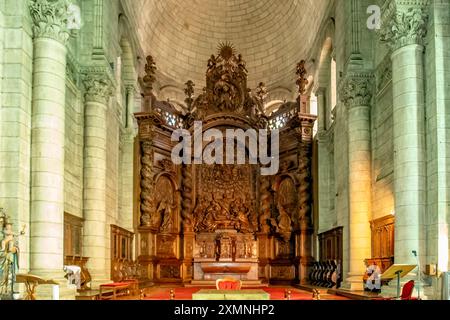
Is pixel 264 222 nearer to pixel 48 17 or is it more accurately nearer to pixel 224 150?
pixel 224 150

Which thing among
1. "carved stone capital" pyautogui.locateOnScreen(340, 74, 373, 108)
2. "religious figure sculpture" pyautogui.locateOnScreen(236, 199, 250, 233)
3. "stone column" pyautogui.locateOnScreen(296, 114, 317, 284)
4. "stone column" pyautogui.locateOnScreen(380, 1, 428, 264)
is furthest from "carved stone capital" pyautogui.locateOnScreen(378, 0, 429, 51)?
"religious figure sculpture" pyautogui.locateOnScreen(236, 199, 250, 233)

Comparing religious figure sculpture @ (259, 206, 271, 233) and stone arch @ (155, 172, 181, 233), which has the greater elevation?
stone arch @ (155, 172, 181, 233)

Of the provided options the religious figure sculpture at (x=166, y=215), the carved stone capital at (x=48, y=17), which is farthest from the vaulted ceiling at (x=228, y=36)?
the carved stone capital at (x=48, y=17)

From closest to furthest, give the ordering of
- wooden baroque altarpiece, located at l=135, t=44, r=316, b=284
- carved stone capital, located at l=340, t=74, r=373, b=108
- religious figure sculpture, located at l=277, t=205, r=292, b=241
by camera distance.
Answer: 1. carved stone capital, located at l=340, t=74, r=373, b=108
2. wooden baroque altarpiece, located at l=135, t=44, r=316, b=284
3. religious figure sculpture, located at l=277, t=205, r=292, b=241

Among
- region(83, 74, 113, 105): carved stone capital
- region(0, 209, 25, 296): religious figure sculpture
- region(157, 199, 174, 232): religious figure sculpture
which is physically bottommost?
region(0, 209, 25, 296): religious figure sculpture

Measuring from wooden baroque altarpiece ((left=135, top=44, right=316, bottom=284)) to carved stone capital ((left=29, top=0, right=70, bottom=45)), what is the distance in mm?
15071

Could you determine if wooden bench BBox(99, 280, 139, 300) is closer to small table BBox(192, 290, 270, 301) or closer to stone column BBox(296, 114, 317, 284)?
small table BBox(192, 290, 270, 301)

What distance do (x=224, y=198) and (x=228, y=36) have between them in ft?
33.2

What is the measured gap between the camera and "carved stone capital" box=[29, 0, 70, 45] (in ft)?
58.9

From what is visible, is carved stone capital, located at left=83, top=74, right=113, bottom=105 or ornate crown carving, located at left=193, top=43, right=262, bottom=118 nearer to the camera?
carved stone capital, located at left=83, top=74, right=113, bottom=105

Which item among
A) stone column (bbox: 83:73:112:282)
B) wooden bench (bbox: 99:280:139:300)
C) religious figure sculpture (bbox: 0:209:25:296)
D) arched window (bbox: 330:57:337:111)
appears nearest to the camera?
religious figure sculpture (bbox: 0:209:25:296)

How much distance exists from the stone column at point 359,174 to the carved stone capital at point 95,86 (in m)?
8.64

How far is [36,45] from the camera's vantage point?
18.2m

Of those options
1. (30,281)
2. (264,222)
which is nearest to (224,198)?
(264,222)
